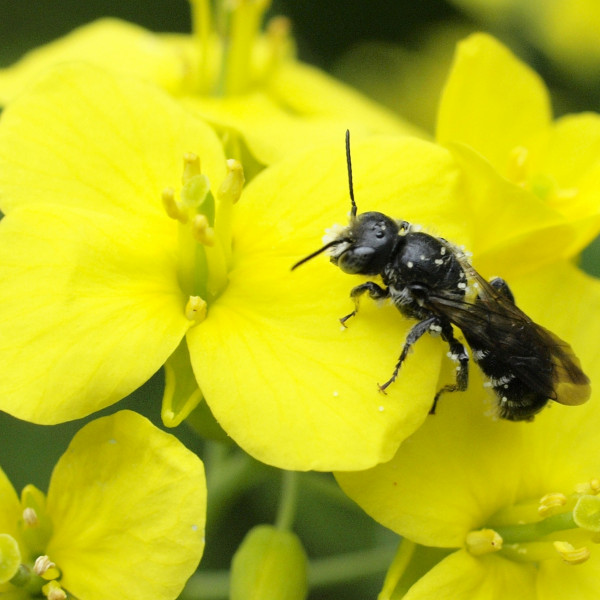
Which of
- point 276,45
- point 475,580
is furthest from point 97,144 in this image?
point 276,45

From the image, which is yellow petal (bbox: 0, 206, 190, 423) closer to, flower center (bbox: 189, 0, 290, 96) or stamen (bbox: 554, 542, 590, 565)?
stamen (bbox: 554, 542, 590, 565)

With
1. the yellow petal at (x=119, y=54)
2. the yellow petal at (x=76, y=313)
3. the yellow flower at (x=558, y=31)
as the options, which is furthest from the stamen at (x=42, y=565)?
the yellow flower at (x=558, y=31)

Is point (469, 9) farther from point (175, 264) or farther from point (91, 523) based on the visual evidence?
point (91, 523)

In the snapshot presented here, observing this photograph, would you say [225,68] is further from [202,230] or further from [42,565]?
[42,565]

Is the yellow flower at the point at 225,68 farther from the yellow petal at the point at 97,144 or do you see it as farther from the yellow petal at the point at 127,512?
the yellow petal at the point at 127,512

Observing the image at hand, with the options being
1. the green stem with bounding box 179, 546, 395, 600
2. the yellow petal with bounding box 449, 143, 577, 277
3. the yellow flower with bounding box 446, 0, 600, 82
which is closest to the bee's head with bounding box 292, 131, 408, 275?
the yellow petal with bounding box 449, 143, 577, 277

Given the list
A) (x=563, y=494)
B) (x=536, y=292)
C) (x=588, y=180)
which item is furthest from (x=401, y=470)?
(x=588, y=180)
